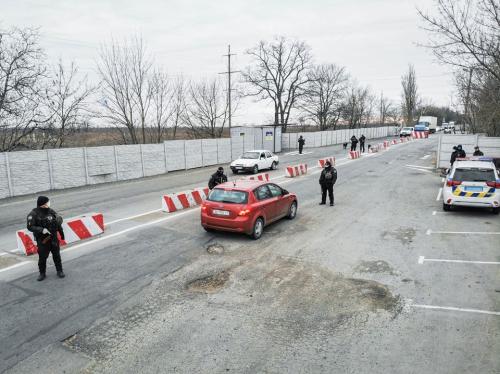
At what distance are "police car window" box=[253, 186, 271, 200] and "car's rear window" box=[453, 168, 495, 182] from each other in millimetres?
6563

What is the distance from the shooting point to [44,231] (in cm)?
706

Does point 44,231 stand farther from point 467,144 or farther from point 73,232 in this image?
point 467,144

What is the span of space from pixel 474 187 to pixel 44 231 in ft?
40.1

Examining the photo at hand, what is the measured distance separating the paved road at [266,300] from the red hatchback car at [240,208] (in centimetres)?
41

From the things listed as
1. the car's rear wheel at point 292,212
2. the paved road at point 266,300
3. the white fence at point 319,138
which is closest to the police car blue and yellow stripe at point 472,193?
the paved road at point 266,300

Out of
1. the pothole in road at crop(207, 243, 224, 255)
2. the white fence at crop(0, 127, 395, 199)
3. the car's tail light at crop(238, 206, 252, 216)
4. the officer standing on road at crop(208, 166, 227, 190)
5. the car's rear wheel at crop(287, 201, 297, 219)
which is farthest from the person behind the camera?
the white fence at crop(0, 127, 395, 199)

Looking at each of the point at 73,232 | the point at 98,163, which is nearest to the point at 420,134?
the point at 98,163

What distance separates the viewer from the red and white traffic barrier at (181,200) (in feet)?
43.4

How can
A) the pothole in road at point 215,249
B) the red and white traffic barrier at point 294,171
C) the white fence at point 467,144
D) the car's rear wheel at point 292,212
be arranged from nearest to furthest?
the pothole in road at point 215,249 < the car's rear wheel at point 292,212 < the white fence at point 467,144 < the red and white traffic barrier at point 294,171

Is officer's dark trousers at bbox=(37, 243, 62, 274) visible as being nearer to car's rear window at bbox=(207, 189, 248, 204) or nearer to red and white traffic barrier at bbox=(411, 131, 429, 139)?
car's rear window at bbox=(207, 189, 248, 204)

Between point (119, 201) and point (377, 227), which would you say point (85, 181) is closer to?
point (119, 201)

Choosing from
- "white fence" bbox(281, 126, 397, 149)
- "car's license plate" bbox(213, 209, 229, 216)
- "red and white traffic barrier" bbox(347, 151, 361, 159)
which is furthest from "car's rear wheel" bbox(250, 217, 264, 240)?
"white fence" bbox(281, 126, 397, 149)

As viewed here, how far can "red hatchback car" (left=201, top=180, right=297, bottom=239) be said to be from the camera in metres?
9.67

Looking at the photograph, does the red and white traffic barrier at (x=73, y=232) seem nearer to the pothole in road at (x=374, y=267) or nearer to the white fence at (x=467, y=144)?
the pothole in road at (x=374, y=267)
